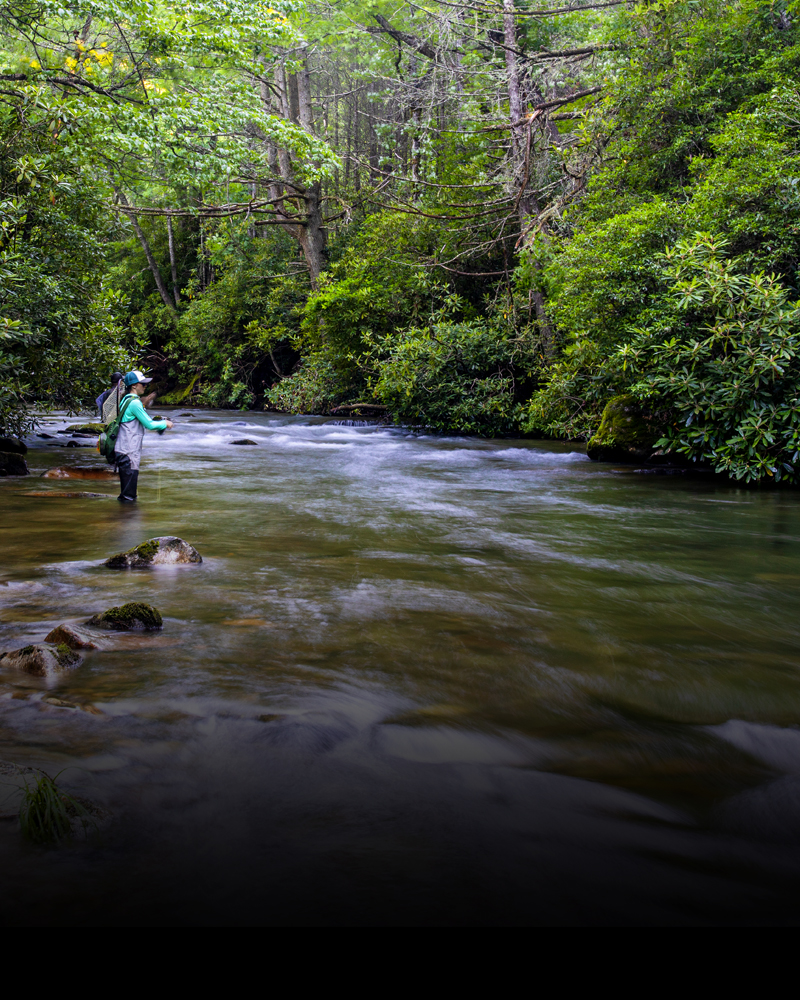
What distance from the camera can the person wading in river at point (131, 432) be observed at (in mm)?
7836

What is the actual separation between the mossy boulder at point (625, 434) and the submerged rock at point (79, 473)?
8.32 metres

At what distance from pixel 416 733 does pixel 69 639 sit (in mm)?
1822

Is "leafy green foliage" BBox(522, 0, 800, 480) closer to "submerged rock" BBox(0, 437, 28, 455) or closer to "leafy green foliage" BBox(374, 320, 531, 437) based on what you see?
"leafy green foliage" BBox(374, 320, 531, 437)

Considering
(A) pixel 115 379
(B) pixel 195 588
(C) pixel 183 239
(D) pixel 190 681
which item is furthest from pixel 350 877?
(C) pixel 183 239

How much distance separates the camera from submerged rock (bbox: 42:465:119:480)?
1003 centimetres

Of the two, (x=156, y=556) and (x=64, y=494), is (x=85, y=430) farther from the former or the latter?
(x=156, y=556)

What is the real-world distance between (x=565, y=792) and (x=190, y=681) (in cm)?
169

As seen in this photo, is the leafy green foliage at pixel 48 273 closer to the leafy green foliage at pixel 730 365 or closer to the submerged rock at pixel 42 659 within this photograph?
the submerged rock at pixel 42 659

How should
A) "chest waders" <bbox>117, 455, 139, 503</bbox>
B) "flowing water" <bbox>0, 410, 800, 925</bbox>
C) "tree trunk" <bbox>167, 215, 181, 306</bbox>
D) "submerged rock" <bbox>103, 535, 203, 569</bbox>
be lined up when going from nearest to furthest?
1. "flowing water" <bbox>0, 410, 800, 925</bbox>
2. "submerged rock" <bbox>103, 535, 203, 569</bbox>
3. "chest waders" <bbox>117, 455, 139, 503</bbox>
4. "tree trunk" <bbox>167, 215, 181, 306</bbox>

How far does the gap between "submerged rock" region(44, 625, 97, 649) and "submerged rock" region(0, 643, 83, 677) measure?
4.5 inches

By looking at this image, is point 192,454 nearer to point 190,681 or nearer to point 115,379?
point 115,379

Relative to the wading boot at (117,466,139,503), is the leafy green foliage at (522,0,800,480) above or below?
above

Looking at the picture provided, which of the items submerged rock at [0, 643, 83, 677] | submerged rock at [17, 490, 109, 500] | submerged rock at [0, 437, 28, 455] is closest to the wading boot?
submerged rock at [17, 490, 109, 500]

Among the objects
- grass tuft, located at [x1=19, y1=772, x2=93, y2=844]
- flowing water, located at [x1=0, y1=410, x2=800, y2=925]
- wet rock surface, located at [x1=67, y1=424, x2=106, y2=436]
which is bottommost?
flowing water, located at [x1=0, y1=410, x2=800, y2=925]
